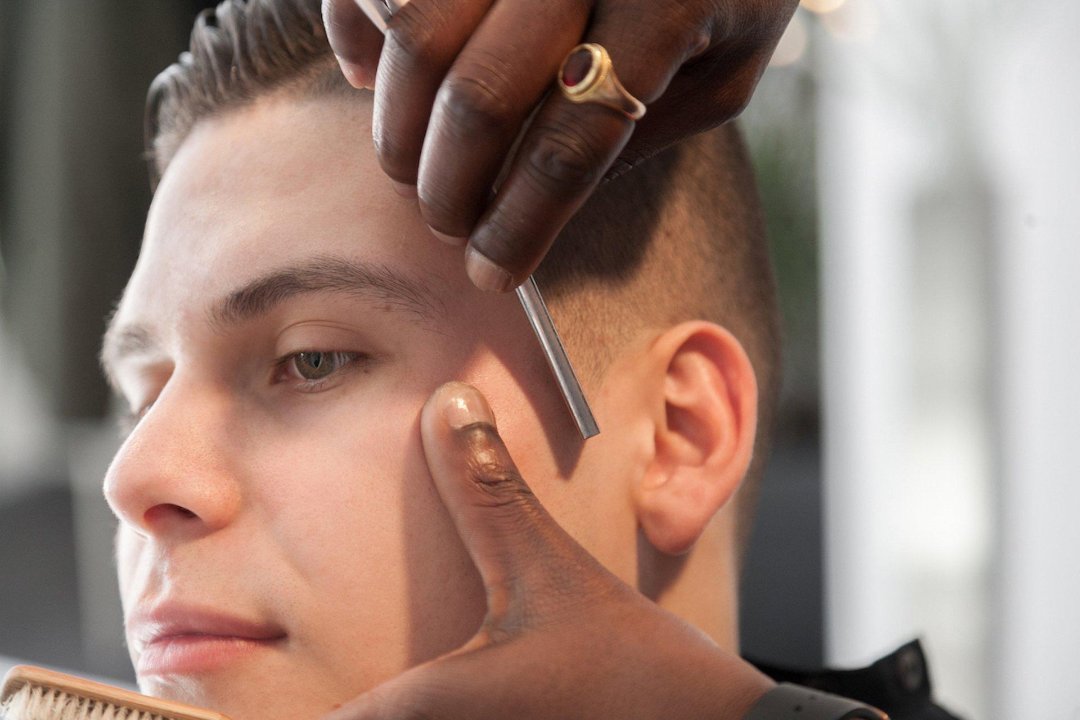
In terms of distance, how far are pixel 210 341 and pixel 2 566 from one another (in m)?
1.76

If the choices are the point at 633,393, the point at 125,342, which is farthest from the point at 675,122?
the point at 125,342

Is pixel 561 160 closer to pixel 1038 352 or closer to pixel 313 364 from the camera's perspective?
pixel 313 364

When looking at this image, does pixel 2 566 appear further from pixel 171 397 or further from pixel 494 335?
pixel 494 335

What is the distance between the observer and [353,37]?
724 millimetres

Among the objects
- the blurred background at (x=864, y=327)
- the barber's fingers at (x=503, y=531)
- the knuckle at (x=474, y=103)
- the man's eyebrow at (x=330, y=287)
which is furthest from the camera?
the blurred background at (x=864, y=327)


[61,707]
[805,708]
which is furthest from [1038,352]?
[61,707]

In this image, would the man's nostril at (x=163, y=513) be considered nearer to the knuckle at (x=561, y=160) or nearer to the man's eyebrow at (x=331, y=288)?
the man's eyebrow at (x=331, y=288)

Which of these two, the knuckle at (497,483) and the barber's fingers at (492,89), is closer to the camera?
the barber's fingers at (492,89)

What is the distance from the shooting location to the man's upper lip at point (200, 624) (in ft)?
2.61

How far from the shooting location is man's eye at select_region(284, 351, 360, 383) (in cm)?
85

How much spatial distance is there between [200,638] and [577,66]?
524 millimetres

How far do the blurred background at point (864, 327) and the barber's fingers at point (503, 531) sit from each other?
1.28 meters

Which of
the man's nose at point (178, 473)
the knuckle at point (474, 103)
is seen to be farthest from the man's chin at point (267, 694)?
the knuckle at point (474, 103)

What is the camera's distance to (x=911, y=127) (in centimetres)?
238
